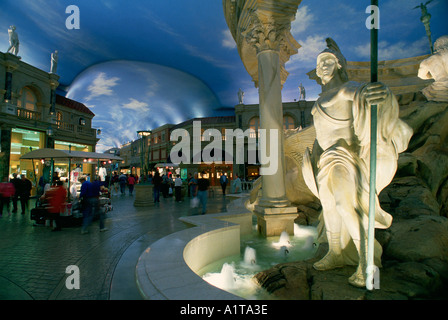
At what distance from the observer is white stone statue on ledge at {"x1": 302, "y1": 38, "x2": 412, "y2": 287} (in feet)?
7.13

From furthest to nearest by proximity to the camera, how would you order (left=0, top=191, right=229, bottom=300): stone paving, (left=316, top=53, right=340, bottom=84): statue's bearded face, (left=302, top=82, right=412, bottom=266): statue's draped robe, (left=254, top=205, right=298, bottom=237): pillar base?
(left=254, top=205, right=298, bottom=237): pillar base, (left=316, top=53, right=340, bottom=84): statue's bearded face, (left=0, top=191, right=229, bottom=300): stone paving, (left=302, top=82, right=412, bottom=266): statue's draped robe

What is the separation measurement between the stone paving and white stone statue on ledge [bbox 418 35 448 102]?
7.62 metres

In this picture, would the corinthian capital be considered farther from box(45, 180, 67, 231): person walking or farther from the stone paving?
box(45, 180, 67, 231): person walking

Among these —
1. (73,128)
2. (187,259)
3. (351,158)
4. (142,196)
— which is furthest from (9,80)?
(351,158)

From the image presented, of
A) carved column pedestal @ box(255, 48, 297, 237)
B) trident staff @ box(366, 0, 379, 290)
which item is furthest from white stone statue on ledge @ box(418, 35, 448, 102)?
trident staff @ box(366, 0, 379, 290)

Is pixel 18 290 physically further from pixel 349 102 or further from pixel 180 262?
pixel 349 102

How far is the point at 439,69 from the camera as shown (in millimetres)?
5715

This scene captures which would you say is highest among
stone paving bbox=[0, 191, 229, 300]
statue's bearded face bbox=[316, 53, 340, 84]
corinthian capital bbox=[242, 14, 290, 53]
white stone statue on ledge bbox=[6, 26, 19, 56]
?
white stone statue on ledge bbox=[6, 26, 19, 56]

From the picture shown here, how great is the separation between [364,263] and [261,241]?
2668mm

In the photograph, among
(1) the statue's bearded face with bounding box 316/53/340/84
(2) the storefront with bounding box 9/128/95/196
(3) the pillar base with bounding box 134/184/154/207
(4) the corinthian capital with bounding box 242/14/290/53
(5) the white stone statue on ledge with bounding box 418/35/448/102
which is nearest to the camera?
(1) the statue's bearded face with bounding box 316/53/340/84

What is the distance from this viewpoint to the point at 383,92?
6.31ft

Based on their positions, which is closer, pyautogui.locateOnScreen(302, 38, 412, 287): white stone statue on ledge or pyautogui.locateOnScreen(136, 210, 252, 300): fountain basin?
pyautogui.locateOnScreen(136, 210, 252, 300): fountain basin

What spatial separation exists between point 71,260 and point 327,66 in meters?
4.86

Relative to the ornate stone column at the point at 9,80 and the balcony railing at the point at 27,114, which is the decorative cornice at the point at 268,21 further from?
the balcony railing at the point at 27,114
